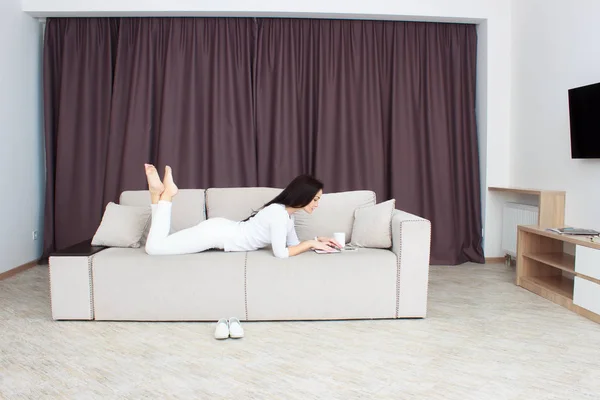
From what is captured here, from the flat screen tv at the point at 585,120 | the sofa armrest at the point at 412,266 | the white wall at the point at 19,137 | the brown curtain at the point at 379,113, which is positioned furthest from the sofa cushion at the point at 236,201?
the flat screen tv at the point at 585,120

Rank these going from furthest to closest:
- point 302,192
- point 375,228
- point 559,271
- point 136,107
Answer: point 136,107
point 559,271
point 375,228
point 302,192

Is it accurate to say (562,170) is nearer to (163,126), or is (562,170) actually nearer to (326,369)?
(326,369)

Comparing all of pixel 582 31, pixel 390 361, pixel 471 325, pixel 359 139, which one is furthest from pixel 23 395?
pixel 582 31

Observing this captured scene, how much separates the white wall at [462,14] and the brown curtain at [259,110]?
138 millimetres

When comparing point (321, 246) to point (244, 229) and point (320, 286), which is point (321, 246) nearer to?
point (320, 286)

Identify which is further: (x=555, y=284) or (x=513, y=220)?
(x=513, y=220)

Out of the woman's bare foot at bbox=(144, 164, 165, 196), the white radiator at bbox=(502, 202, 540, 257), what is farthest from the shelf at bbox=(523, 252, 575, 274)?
the woman's bare foot at bbox=(144, 164, 165, 196)

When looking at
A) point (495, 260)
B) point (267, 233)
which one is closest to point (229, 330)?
point (267, 233)

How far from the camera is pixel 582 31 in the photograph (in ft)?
11.7

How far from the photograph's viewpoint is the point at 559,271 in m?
3.86

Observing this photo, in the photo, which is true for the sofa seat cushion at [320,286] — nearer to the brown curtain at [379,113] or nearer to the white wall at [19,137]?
the brown curtain at [379,113]

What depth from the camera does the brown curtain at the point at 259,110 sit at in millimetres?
4598

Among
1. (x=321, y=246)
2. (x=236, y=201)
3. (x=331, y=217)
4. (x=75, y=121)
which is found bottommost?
(x=321, y=246)

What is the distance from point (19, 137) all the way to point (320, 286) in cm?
322
